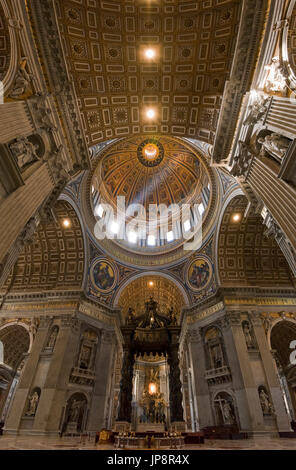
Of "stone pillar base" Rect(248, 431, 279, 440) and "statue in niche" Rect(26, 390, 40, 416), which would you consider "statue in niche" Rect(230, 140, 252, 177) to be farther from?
"statue in niche" Rect(26, 390, 40, 416)

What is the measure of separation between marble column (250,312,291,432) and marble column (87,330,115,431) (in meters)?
10.5

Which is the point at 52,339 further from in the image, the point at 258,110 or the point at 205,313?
the point at 258,110

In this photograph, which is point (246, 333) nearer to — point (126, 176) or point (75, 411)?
point (75, 411)

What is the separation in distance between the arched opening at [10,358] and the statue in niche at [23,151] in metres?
13.5

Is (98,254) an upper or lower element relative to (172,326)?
upper

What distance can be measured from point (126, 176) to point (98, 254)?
382 inches

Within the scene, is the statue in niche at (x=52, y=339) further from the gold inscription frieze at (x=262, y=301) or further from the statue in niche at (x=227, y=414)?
the gold inscription frieze at (x=262, y=301)

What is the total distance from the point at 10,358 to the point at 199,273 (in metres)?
16.5

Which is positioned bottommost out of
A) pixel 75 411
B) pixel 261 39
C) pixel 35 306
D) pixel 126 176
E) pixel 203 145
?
pixel 75 411

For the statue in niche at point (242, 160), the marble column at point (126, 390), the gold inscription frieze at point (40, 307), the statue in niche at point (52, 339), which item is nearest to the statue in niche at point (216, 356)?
the marble column at point (126, 390)

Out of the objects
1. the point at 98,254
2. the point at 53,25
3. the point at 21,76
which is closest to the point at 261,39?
the point at 53,25

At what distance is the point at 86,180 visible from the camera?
58.8ft

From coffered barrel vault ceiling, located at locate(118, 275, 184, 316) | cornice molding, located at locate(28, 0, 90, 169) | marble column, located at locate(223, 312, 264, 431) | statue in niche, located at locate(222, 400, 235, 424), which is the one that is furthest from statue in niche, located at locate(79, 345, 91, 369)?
cornice molding, located at locate(28, 0, 90, 169)

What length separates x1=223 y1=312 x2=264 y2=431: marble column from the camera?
12.2 metres
